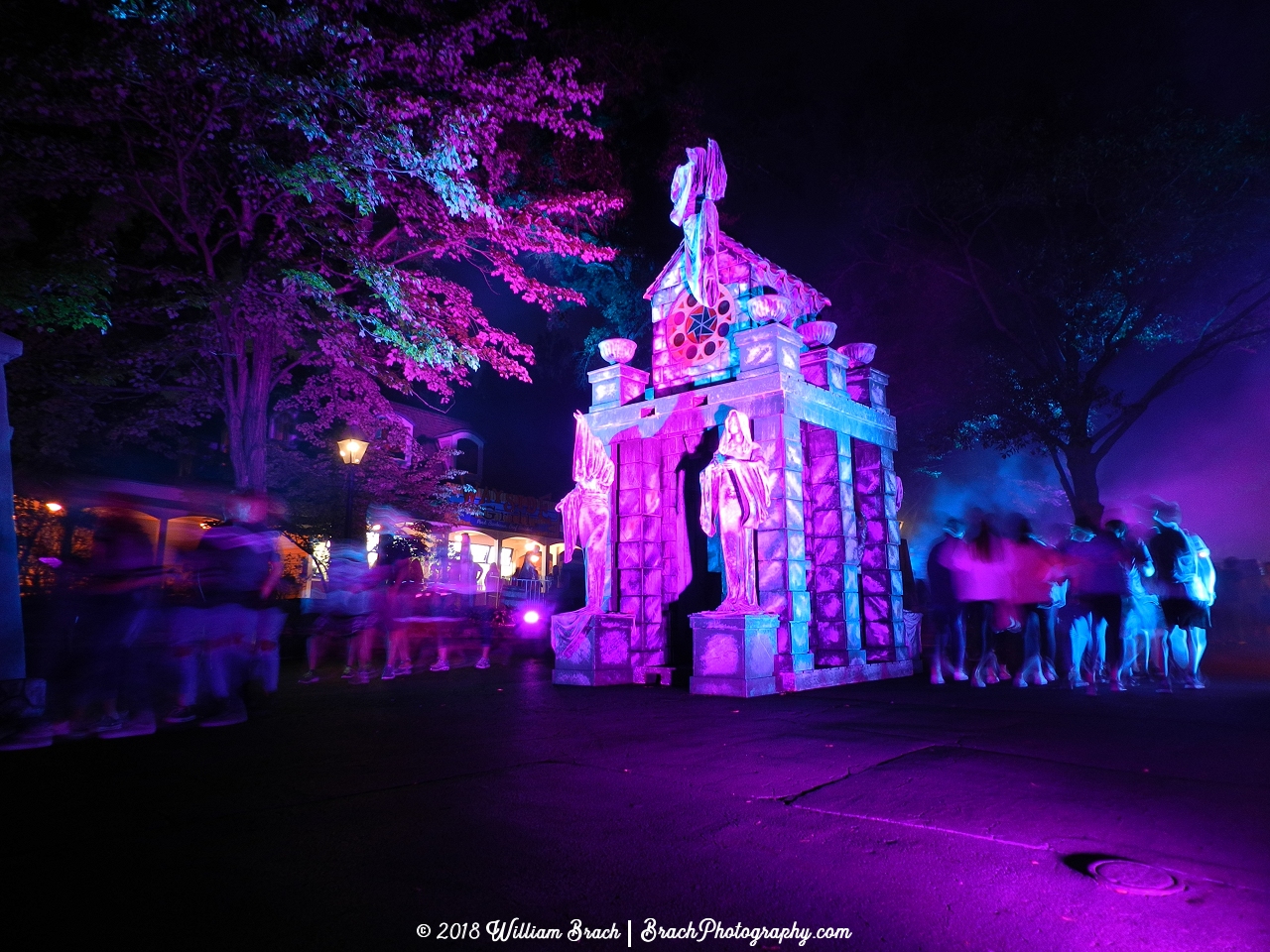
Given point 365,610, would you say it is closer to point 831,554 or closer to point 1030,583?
point 831,554

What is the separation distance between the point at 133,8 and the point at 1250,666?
1705cm

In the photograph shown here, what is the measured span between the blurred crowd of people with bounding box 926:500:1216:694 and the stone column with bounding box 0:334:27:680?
31.6 ft

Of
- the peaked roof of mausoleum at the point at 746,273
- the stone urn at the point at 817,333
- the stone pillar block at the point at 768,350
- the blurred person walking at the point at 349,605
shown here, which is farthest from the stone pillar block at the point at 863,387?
the blurred person walking at the point at 349,605

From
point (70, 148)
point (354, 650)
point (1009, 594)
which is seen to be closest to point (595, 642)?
point (354, 650)

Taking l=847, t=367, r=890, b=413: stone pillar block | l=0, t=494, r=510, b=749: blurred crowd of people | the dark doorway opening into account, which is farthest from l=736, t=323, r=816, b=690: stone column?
l=0, t=494, r=510, b=749: blurred crowd of people

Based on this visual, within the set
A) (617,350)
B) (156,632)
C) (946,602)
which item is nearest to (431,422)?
(617,350)

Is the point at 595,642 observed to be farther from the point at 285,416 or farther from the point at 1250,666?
the point at 285,416

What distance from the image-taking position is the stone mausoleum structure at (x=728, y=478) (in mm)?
8047

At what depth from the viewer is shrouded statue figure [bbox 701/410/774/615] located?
775cm

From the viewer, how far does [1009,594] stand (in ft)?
26.6

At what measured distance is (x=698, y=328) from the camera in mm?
9852

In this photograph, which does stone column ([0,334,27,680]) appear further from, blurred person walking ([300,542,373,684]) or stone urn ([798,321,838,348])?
stone urn ([798,321,838,348])

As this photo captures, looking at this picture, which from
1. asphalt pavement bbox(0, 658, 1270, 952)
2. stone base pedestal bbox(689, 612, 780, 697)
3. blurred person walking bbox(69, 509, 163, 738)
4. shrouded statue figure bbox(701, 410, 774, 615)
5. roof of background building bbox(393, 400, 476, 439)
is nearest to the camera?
asphalt pavement bbox(0, 658, 1270, 952)

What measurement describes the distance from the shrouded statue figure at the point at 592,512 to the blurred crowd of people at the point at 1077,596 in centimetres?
422
